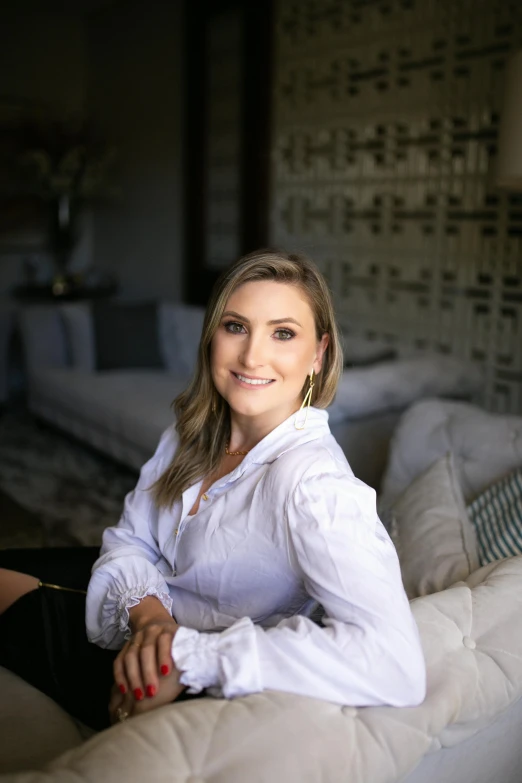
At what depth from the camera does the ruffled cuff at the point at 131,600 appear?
119 cm

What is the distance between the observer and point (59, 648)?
1273 millimetres

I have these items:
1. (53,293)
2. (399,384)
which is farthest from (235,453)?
(53,293)

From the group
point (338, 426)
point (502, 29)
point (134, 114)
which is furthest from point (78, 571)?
point (134, 114)

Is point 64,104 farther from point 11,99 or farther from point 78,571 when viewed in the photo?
Result: point 78,571

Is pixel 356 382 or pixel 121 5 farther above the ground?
pixel 121 5

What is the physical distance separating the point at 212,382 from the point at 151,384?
8.59ft

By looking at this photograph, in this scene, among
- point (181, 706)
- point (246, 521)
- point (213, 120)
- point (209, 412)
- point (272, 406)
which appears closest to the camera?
point (181, 706)

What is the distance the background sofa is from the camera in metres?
2.56

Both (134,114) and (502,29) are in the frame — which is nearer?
(502,29)

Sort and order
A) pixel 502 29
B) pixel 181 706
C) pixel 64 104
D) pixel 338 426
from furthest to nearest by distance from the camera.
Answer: pixel 64 104 < pixel 502 29 < pixel 338 426 < pixel 181 706

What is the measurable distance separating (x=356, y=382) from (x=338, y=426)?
16cm

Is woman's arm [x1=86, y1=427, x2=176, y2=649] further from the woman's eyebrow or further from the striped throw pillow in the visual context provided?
the striped throw pillow

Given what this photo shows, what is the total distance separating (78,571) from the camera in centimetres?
143

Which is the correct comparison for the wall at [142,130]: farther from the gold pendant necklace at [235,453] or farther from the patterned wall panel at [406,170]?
the gold pendant necklace at [235,453]
